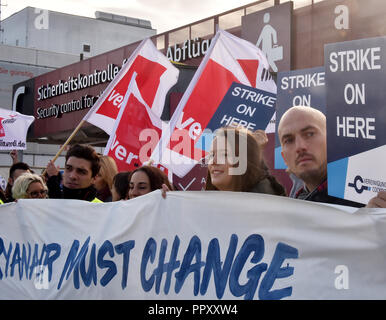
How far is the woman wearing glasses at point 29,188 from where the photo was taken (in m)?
5.22

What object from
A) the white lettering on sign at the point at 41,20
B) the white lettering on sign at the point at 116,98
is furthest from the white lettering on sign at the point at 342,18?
the white lettering on sign at the point at 41,20

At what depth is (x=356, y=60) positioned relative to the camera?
9.60ft

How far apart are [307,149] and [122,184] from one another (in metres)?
2.03

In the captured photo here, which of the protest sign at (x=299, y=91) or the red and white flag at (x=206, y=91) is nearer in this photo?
the protest sign at (x=299, y=91)

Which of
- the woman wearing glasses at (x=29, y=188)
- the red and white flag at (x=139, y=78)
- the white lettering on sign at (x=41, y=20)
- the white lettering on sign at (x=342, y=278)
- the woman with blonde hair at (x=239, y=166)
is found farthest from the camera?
the white lettering on sign at (x=41, y=20)

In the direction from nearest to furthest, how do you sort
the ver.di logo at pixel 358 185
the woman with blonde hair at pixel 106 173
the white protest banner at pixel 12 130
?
the ver.di logo at pixel 358 185 → the woman with blonde hair at pixel 106 173 → the white protest banner at pixel 12 130

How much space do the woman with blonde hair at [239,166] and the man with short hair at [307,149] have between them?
0.90 ft

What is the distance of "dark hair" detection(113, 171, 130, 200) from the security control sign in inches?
91.8

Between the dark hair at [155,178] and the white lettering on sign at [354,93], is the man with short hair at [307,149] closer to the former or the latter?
the white lettering on sign at [354,93]

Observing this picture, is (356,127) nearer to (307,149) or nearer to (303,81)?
(307,149)

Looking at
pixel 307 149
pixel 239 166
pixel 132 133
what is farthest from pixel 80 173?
pixel 307 149

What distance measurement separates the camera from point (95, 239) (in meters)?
4.00

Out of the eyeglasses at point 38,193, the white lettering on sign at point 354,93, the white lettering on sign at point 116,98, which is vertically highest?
the white lettering on sign at point 116,98
